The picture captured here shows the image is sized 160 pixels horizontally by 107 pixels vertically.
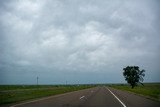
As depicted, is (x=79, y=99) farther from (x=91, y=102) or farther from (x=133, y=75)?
(x=133, y=75)

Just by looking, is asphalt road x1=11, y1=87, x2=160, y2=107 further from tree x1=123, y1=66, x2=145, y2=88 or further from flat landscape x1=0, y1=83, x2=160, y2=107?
tree x1=123, y1=66, x2=145, y2=88

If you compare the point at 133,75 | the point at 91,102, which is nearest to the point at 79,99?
the point at 91,102

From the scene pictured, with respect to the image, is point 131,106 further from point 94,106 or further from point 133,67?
point 133,67

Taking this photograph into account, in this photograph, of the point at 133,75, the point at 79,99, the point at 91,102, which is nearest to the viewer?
the point at 91,102

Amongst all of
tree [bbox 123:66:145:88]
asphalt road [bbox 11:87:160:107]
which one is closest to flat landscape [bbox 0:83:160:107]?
asphalt road [bbox 11:87:160:107]

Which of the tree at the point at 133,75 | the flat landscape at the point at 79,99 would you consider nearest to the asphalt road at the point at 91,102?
the flat landscape at the point at 79,99

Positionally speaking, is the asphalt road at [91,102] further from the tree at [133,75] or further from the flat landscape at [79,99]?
the tree at [133,75]

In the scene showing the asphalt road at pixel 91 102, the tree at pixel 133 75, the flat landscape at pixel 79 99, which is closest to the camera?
the asphalt road at pixel 91 102

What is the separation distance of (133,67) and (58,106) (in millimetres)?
115031

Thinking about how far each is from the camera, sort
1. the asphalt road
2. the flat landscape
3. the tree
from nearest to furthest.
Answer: the asphalt road, the flat landscape, the tree

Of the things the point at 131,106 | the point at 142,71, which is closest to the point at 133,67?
the point at 142,71

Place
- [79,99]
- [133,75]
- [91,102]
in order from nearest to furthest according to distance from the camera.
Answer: [91,102]
[79,99]
[133,75]

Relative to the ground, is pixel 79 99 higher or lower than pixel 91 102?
higher

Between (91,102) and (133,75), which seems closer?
(91,102)
